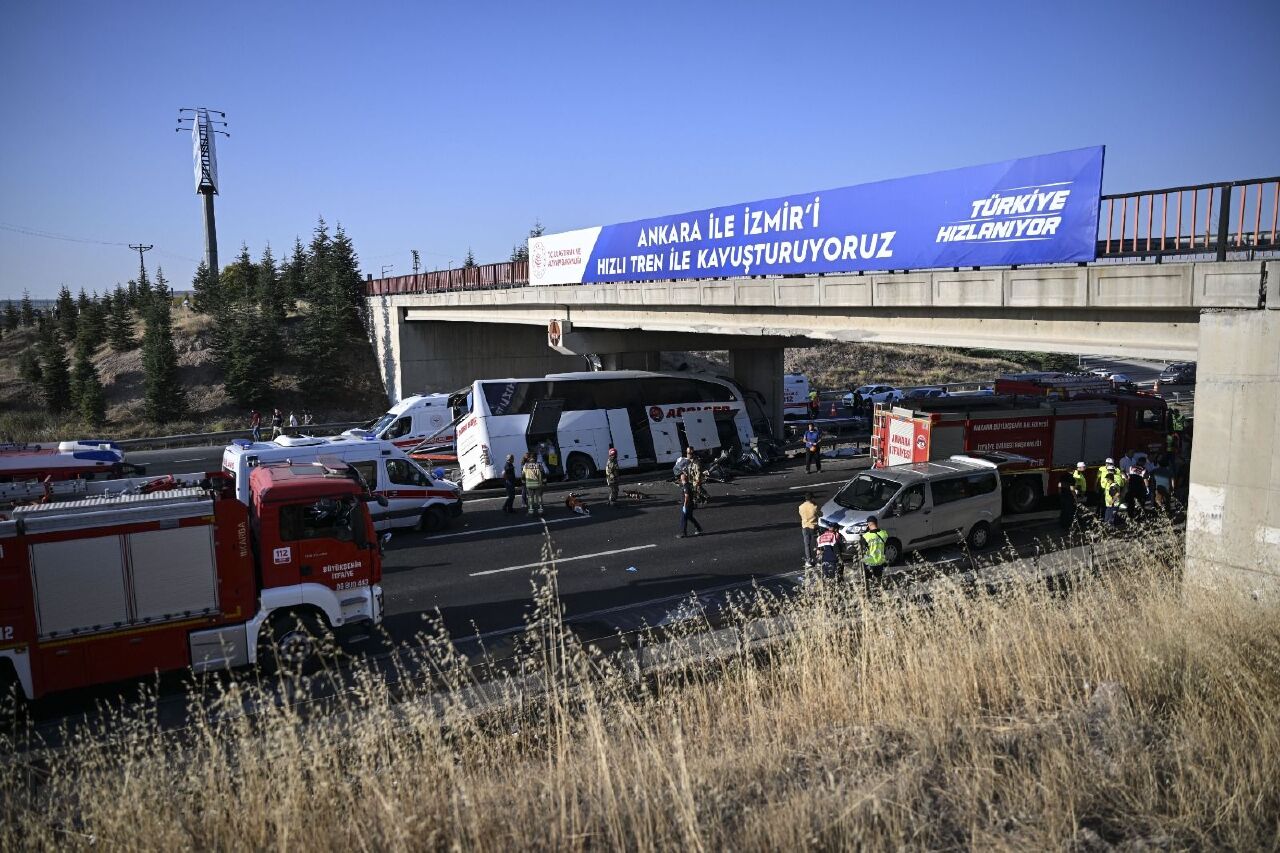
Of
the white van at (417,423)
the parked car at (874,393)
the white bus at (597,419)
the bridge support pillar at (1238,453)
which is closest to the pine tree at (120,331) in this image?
the white van at (417,423)

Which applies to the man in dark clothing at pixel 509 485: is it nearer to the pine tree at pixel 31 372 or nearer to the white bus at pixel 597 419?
the white bus at pixel 597 419

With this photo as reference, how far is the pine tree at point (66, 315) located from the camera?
180 ft

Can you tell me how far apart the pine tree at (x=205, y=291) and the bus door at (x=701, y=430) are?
118 ft

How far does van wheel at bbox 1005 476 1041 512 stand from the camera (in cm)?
1777

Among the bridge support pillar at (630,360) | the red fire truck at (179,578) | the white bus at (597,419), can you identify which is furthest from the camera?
the bridge support pillar at (630,360)

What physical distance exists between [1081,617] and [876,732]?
287 cm

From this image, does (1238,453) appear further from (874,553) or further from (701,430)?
(701,430)

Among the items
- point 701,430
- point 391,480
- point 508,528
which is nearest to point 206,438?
point 391,480

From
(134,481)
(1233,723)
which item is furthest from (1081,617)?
(134,481)

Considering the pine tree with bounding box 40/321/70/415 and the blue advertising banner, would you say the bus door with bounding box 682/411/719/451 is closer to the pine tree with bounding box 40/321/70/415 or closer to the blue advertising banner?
the blue advertising banner

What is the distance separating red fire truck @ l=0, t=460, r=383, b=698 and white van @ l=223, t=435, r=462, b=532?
6695 millimetres

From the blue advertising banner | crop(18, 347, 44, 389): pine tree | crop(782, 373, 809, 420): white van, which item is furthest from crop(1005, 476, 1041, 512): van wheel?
crop(18, 347, 44, 389): pine tree

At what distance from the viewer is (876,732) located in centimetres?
589

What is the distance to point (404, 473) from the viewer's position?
18406 mm
